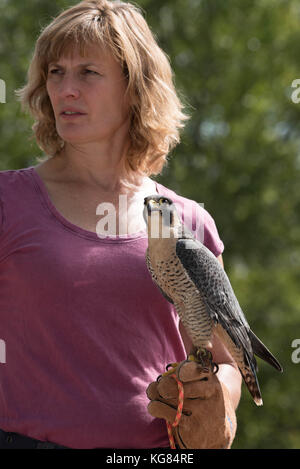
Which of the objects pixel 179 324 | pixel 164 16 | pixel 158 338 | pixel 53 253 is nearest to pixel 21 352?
pixel 53 253

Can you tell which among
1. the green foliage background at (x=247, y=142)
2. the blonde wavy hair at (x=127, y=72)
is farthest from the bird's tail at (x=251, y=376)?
the green foliage background at (x=247, y=142)

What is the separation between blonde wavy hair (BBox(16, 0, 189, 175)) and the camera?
6.68ft

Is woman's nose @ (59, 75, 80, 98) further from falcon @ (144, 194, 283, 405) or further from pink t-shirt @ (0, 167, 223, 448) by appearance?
falcon @ (144, 194, 283, 405)

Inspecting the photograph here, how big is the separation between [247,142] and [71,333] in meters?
7.87

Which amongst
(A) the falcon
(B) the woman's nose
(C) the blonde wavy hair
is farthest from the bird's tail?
(B) the woman's nose

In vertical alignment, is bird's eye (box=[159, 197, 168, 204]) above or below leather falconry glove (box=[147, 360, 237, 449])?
above

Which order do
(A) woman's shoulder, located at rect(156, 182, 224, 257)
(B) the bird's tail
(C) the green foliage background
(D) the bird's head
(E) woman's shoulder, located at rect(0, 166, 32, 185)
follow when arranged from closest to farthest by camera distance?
(D) the bird's head < (B) the bird's tail < (E) woman's shoulder, located at rect(0, 166, 32, 185) < (A) woman's shoulder, located at rect(156, 182, 224, 257) < (C) the green foliage background

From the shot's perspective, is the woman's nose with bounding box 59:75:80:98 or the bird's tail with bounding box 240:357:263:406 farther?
the woman's nose with bounding box 59:75:80:98

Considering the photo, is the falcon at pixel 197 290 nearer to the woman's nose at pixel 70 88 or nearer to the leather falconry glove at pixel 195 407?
the leather falconry glove at pixel 195 407

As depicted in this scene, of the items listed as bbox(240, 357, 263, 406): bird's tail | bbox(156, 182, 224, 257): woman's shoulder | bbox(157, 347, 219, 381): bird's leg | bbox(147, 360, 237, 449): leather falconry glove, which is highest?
bbox(156, 182, 224, 257): woman's shoulder

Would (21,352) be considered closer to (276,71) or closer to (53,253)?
(53,253)

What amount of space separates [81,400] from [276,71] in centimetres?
853

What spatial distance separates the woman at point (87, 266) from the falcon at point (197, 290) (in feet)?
0.36

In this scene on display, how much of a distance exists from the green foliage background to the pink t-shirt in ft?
23.4
